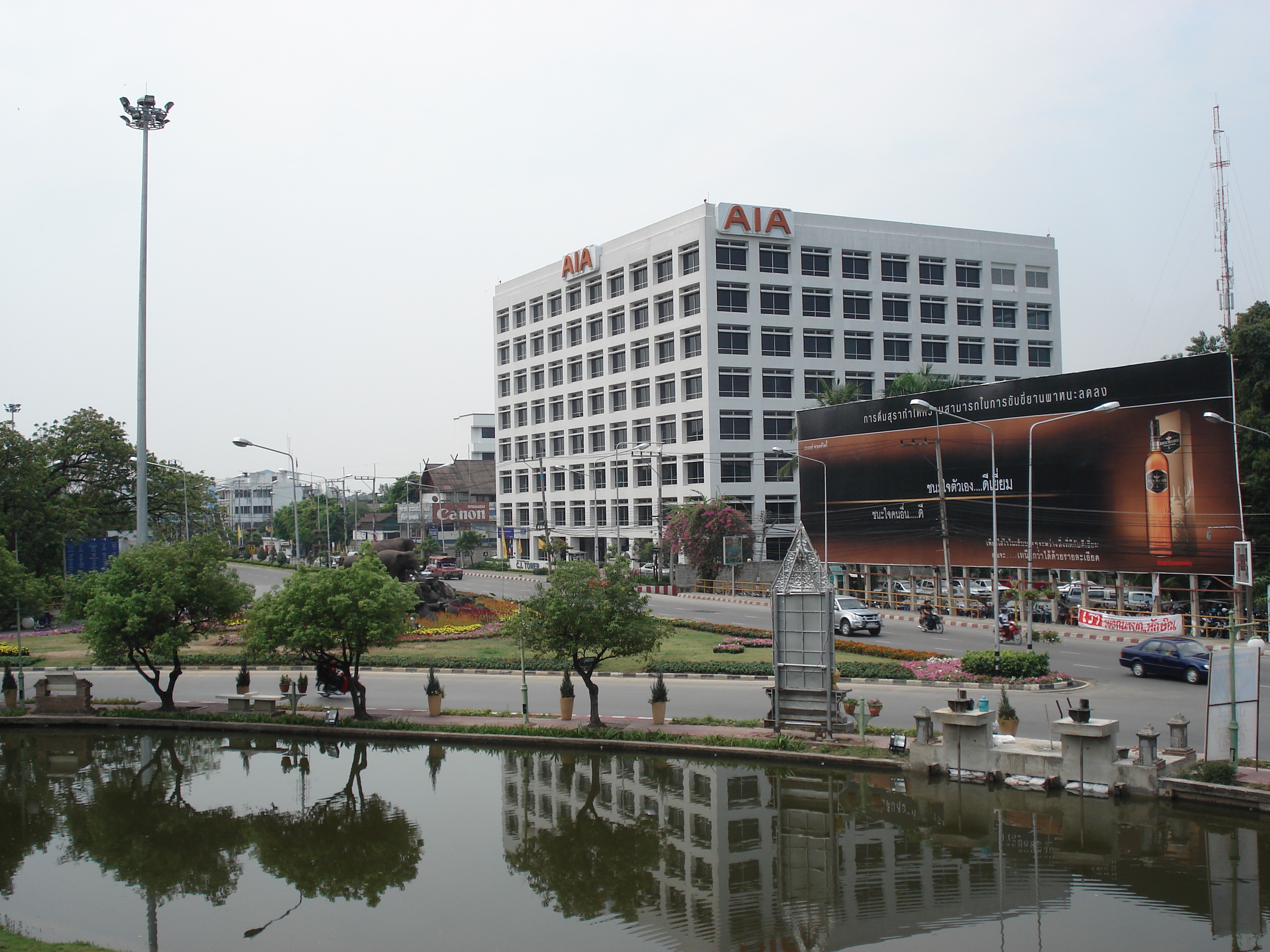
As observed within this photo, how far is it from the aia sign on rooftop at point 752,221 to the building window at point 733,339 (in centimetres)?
691

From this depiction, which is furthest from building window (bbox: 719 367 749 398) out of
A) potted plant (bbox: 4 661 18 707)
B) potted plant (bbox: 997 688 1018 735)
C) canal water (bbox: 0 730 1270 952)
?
canal water (bbox: 0 730 1270 952)

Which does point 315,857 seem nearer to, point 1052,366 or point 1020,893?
point 1020,893

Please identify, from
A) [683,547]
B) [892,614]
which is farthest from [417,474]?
[892,614]

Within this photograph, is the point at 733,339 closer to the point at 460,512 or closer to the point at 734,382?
the point at 734,382

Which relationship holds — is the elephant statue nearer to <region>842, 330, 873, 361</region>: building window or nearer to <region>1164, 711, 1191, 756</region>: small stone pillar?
<region>1164, 711, 1191, 756</region>: small stone pillar

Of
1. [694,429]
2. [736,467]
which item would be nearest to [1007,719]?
[736,467]

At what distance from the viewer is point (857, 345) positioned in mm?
75812

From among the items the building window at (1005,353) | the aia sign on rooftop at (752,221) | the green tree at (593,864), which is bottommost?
the green tree at (593,864)

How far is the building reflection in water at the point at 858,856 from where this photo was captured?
1266 centimetres

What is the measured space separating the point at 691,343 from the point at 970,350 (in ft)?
77.6

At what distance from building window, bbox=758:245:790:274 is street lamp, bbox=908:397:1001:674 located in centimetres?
2817

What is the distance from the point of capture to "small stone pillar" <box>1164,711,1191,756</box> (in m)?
17.8

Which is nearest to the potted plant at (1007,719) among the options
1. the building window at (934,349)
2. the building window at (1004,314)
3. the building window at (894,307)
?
the building window at (894,307)

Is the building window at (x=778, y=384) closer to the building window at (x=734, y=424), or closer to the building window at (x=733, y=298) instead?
the building window at (x=734, y=424)
